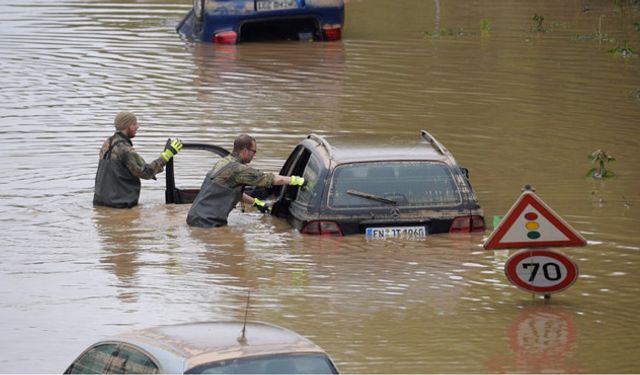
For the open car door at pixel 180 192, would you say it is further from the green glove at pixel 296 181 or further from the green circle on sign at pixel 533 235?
the green circle on sign at pixel 533 235

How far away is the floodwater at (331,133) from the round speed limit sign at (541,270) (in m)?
0.24

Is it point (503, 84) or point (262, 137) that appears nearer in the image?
point (262, 137)

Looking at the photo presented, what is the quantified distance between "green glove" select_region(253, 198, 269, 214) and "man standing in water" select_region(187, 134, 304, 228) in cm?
29

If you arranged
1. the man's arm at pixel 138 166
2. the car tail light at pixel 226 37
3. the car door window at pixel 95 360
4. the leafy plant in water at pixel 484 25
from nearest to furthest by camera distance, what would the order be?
the car door window at pixel 95 360 < the man's arm at pixel 138 166 < the car tail light at pixel 226 37 < the leafy plant in water at pixel 484 25

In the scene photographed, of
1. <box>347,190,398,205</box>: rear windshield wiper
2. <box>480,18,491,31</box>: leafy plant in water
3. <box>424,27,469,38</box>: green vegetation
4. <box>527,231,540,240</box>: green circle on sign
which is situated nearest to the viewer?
<box>527,231,540,240</box>: green circle on sign

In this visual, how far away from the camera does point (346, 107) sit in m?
24.8

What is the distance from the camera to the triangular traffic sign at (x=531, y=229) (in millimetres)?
11938

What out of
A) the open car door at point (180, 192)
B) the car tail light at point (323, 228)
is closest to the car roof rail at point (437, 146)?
the car tail light at point (323, 228)

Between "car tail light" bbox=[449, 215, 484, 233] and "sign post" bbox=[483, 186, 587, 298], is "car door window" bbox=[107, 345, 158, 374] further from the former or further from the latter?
"car tail light" bbox=[449, 215, 484, 233]

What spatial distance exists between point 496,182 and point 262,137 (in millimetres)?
4492

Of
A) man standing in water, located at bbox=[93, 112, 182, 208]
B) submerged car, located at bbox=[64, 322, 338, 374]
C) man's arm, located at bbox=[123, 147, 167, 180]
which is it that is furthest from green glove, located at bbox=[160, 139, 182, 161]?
submerged car, located at bbox=[64, 322, 338, 374]

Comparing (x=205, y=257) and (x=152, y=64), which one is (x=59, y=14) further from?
(x=205, y=257)

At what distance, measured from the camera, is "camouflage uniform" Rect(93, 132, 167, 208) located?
1697cm

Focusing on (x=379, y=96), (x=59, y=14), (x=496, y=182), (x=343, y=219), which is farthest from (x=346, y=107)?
(x=59, y=14)
